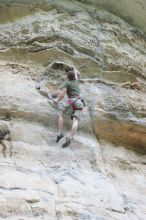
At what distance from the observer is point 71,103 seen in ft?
28.7

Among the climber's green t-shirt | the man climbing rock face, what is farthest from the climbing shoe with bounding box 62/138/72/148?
the climber's green t-shirt

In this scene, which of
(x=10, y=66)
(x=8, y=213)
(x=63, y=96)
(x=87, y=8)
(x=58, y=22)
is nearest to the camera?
(x=8, y=213)

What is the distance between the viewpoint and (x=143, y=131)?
9367 mm

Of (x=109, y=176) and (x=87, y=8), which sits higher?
(x=87, y=8)

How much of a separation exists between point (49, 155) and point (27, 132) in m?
0.57

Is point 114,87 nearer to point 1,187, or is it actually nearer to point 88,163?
point 88,163

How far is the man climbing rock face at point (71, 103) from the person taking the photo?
8414 millimetres

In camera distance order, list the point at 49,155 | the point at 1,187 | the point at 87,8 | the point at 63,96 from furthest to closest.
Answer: the point at 87,8 < the point at 63,96 < the point at 49,155 < the point at 1,187

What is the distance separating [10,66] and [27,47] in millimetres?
681

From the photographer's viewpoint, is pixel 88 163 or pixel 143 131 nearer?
pixel 88 163

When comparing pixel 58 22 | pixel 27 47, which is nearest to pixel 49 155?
pixel 27 47

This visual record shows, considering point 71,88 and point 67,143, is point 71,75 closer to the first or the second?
point 71,88

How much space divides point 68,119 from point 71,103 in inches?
11.5

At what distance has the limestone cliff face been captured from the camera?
7293 mm
